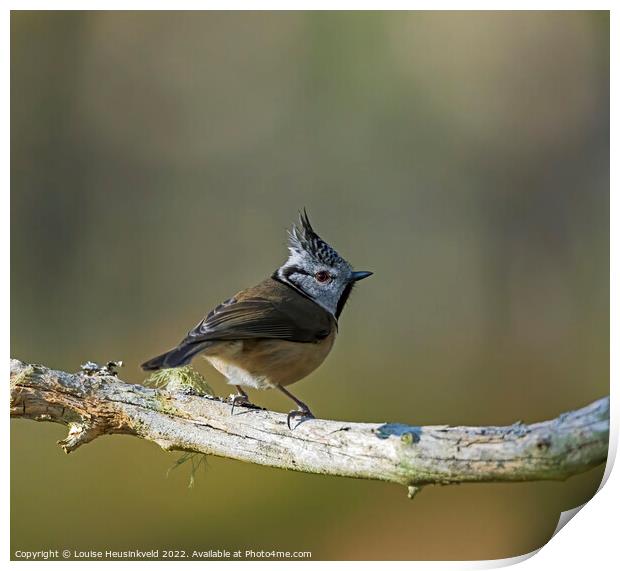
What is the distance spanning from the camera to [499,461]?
196 cm

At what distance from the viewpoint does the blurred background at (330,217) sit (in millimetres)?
2471

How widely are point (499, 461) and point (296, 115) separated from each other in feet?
4.26

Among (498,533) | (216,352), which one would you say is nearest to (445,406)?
(498,533)

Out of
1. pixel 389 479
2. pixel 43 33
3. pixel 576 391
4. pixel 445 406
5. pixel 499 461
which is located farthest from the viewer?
pixel 445 406

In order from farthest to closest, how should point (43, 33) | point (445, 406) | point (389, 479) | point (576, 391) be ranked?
point (445, 406), point (43, 33), point (576, 391), point (389, 479)

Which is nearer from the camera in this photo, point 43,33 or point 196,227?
point 43,33

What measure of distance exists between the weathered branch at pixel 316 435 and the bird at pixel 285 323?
126 mm

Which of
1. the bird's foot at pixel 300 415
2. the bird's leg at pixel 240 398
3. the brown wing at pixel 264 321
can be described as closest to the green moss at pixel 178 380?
the bird's leg at pixel 240 398

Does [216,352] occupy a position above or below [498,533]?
above

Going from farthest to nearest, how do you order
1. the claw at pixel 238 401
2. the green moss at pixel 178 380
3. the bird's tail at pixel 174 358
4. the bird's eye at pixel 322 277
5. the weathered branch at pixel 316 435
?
the bird's eye at pixel 322 277 < the green moss at pixel 178 380 < the claw at pixel 238 401 < the bird's tail at pixel 174 358 < the weathered branch at pixel 316 435

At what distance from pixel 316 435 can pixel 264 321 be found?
58cm

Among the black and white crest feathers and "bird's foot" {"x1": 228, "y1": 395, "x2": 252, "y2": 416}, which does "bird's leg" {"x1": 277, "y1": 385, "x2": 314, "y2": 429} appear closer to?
"bird's foot" {"x1": 228, "y1": 395, "x2": 252, "y2": 416}

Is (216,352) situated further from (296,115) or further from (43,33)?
(43,33)

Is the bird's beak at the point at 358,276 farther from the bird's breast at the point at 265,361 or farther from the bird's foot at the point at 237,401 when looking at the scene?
the bird's foot at the point at 237,401
